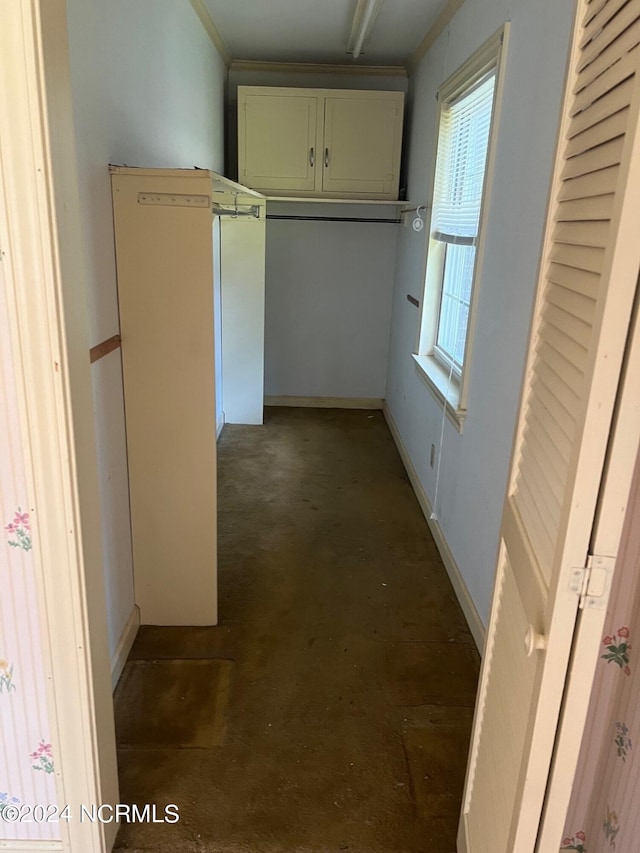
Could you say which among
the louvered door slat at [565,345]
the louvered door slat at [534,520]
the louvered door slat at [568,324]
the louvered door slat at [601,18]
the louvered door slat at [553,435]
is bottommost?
the louvered door slat at [534,520]

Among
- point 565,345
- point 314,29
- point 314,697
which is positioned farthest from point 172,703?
point 314,29

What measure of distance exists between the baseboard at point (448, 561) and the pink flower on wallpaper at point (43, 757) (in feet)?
4.65

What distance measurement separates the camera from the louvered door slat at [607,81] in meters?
0.80

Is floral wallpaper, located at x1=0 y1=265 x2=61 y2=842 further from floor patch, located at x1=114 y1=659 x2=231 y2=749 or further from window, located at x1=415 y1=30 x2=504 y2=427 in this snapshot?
window, located at x1=415 y1=30 x2=504 y2=427

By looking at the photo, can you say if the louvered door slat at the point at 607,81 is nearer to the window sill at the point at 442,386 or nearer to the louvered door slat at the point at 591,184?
the louvered door slat at the point at 591,184

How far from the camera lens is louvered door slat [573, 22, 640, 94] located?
2.62 ft

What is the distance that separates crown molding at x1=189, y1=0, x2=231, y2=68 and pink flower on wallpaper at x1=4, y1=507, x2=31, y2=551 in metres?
2.99

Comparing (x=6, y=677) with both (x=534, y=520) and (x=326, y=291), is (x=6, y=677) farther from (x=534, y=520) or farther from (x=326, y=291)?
(x=326, y=291)

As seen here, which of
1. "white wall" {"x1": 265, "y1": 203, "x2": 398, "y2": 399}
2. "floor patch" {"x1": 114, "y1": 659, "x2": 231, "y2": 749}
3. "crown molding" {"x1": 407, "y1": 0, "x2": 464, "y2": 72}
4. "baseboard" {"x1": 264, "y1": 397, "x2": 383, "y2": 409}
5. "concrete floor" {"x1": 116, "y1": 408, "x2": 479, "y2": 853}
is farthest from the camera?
"baseboard" {"x1": 264, "y1": 397, "x2": 383, "y2": 409}

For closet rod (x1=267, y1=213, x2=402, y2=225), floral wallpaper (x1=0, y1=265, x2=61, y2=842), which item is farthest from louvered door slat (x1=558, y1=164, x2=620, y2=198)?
closet rod (x1=267, y1=213, x2=402, y2=225)

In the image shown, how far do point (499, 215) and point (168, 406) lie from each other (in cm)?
139

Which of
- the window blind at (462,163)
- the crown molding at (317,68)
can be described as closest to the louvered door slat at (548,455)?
the window blind at (462,163)

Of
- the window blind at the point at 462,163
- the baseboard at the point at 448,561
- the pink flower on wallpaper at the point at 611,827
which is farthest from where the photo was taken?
the window blind at the point at 462,163

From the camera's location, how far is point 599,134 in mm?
902
